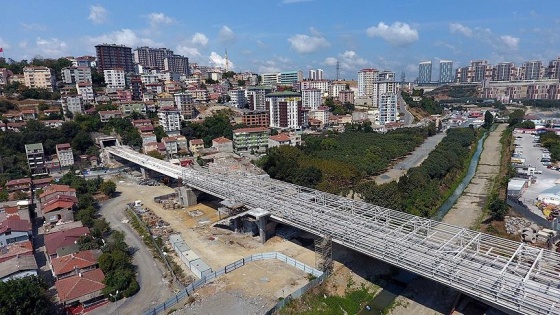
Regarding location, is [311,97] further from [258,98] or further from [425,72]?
[425,72]

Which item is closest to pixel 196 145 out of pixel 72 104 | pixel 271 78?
pixel 72 104

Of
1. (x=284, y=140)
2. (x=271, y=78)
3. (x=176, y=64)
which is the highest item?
(x=176, y=64)

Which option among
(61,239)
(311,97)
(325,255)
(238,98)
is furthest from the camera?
(311,97)

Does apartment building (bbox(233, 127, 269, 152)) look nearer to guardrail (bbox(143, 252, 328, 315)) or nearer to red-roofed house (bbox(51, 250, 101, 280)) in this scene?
guardrail (bbox(143, 252, 328, 315))

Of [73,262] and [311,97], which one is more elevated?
[311,97]

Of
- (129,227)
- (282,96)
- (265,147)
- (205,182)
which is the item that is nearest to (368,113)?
(282,96)

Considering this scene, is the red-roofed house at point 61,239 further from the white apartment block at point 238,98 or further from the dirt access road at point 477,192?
the white apartment block at point 238,98

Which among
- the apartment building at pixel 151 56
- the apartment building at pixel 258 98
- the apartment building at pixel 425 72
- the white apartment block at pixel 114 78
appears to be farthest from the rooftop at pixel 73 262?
the apartment building at pixel 425 72

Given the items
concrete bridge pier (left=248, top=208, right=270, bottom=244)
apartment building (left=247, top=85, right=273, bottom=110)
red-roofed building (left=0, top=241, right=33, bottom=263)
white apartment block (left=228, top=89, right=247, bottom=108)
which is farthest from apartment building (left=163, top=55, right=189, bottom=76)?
concrete bridge pier (left=248, top=208, right=270, bottom=244)

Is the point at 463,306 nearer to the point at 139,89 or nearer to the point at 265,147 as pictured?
the point at 265,147
